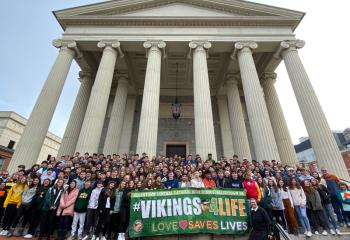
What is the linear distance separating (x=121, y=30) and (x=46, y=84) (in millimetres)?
6925

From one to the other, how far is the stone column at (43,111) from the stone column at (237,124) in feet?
45.6

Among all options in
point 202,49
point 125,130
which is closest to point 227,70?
point 202,49

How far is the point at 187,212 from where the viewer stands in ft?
16.9

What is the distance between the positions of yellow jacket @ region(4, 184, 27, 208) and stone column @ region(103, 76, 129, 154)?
31.6 feet

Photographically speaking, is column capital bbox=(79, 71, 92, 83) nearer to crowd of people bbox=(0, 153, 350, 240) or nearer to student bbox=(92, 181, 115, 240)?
crowd of people bbox=(0, 153, 350, 240)

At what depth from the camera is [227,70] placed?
59.5 ft

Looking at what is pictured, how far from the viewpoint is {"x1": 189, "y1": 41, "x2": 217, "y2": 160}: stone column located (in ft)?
36.9

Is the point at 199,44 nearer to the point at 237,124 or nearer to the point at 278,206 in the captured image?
the point at 237,124

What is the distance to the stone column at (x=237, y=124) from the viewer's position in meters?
16.0

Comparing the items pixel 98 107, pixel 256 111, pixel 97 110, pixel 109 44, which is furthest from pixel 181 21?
pixel 97 110

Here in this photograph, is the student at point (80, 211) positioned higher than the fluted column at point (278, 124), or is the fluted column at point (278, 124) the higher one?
the fluted column at point (278, 124)

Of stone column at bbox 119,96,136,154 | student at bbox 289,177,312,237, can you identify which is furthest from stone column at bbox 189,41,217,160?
stone column at bbox 119,96,136,154

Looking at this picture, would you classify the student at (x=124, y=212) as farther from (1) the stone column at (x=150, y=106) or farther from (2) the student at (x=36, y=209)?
(1) the stone column at (x=150, y=106)

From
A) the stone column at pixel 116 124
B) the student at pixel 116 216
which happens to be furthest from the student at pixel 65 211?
the stone column at pixel 116 124
